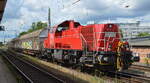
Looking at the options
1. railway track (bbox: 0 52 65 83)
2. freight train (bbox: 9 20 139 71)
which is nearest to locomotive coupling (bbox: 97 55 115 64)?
freight train (bbox: 9 20 139 71)

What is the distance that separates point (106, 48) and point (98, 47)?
503mm

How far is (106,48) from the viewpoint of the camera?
15.4 metres

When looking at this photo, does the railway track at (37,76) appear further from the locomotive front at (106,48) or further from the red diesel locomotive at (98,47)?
the locomotive front at (106,48)

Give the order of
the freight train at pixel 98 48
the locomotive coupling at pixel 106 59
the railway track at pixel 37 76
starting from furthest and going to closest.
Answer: the railway track at pixel 37 76 → the freight train at pixel 98 48 → the locomotive coupling at pixel 106 59

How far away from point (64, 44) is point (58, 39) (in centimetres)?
178

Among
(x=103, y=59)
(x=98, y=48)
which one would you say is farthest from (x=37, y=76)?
(x=103, y=59)

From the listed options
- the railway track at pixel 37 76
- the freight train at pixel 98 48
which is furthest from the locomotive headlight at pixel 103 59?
the railway track at pixel 37 76

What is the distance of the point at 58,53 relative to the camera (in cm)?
2234

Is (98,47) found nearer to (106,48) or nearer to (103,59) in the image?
(106,48)

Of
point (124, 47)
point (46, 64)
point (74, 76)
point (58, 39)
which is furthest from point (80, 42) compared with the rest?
point (46, 64)

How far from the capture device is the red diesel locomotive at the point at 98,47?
14.6m

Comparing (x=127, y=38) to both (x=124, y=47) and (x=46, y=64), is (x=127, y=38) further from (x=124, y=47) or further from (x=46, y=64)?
(x=46, y=64)

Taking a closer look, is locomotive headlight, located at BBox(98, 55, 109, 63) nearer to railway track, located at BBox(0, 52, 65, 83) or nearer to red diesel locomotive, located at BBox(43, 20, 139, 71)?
red diesel locomotive, located at BBox(43, 20, 139, 71)

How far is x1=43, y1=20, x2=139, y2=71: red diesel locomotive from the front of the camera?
14.6m
